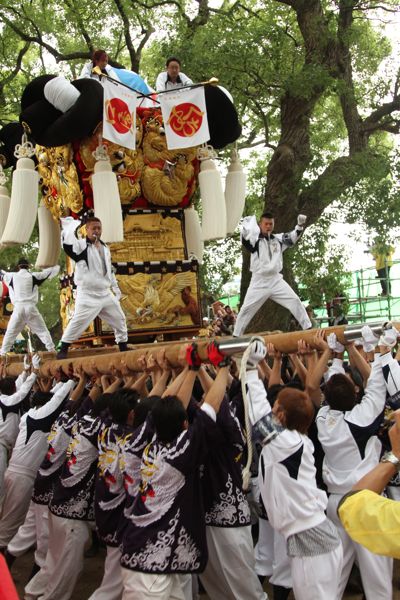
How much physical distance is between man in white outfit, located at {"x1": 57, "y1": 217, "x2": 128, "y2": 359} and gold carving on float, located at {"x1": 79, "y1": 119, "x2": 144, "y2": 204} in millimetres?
1717

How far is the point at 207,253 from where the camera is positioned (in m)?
16.4

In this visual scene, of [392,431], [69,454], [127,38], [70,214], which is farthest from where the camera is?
[127,38]

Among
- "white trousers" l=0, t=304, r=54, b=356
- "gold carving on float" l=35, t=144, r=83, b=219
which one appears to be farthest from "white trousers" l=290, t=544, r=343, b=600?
"gold carving on float" l=35, t=144, r=83, b=219

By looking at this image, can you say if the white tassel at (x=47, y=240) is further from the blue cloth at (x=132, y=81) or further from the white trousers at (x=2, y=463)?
the white trousers at (x=2, y=463)

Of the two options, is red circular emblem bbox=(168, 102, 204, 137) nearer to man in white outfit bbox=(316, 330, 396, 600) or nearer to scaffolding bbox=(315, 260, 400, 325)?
scaffolding bbox=(315, 260, 400, 325)

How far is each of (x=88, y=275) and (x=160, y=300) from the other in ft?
7.30

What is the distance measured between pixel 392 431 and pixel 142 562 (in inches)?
84.1

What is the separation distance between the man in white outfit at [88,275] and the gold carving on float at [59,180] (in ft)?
6.06

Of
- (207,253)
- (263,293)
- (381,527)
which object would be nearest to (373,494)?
(381,527)

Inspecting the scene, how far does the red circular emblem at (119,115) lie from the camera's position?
9359mm

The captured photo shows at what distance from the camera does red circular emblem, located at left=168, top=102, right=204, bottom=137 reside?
9898 millimetres

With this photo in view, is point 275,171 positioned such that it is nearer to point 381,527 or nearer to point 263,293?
point 263,293

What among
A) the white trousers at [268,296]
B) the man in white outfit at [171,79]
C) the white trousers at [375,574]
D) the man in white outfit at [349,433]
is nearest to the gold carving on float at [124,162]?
the man in white outfit at [171,79]

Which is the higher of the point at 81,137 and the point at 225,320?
the point at 81,137
